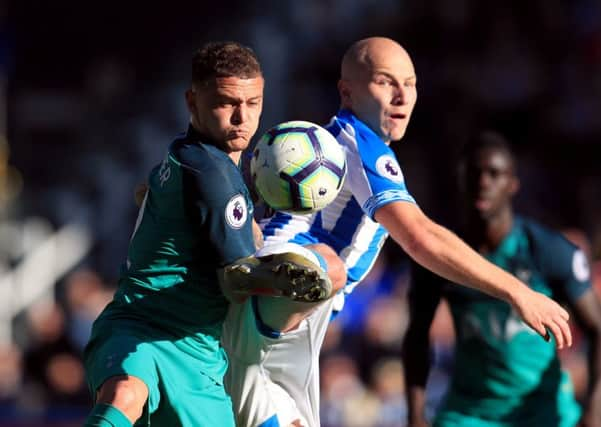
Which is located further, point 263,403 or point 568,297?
point 568,297

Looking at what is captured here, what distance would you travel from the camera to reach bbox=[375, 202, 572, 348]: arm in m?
4.90

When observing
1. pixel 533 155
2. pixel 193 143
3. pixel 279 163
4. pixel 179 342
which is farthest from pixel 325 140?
pixel 533 155

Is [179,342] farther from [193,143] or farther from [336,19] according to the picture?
[336,19]

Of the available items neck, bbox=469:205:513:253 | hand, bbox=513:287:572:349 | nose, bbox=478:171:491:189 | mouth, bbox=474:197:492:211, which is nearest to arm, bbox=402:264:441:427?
neck, bbox=469:205:513:253

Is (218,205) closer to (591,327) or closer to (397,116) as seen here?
(397,116)

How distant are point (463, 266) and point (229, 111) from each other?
106 cm

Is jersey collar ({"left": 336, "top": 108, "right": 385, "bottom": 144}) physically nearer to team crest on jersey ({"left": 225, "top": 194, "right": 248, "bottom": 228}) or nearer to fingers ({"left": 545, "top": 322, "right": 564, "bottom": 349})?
team crest on jersey ({"left": 225, "top": 194, "right": 248, "bottom": 228})

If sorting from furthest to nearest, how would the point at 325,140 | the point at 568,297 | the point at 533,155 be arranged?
1. the point at 533,155
2. the point at 568,297
3. the point at 325,140

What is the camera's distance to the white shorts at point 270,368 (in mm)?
5402

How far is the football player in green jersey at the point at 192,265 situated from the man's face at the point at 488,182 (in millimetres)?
2127

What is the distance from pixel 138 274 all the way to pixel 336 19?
31.6ft

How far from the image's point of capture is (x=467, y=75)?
13500 mm

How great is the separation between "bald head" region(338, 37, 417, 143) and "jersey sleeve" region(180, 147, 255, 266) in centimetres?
102

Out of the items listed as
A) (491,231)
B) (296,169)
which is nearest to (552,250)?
(491,231)
